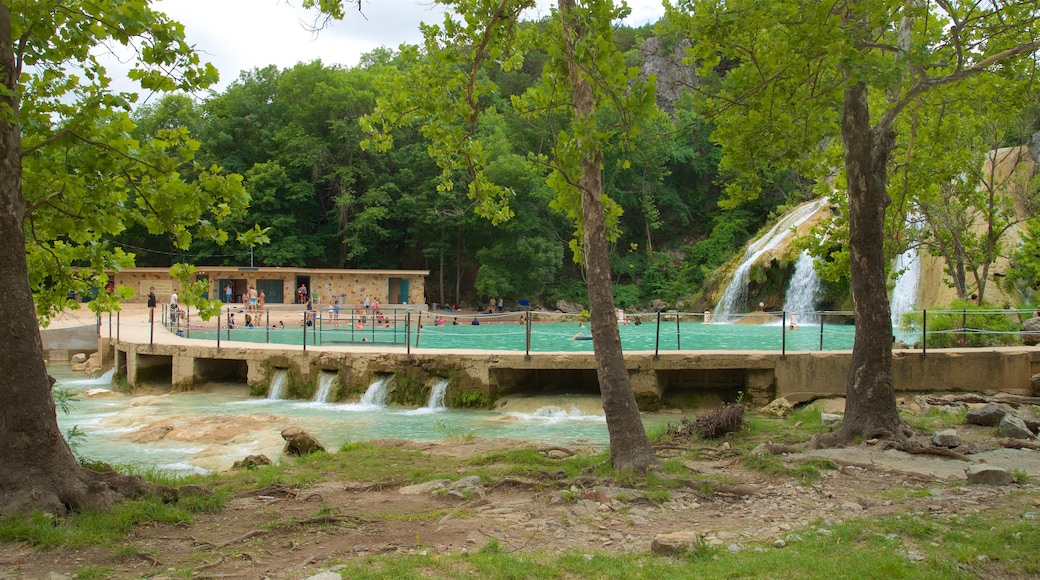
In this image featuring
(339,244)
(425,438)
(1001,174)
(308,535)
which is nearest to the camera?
(308,535)

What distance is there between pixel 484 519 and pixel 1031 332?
13.5m

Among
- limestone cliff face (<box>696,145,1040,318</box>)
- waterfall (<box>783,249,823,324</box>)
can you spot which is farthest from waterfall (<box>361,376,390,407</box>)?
waterfall (<box>783,249,823,324</box>)

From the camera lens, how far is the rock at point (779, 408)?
42.5 ft

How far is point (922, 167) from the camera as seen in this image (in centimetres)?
1403

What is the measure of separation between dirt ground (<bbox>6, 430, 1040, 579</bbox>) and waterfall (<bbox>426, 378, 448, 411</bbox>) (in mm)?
7263

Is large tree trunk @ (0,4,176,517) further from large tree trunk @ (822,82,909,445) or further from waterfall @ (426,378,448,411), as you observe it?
waterfall @ (426,378,448,411)

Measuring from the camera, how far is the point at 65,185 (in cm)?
→ 627

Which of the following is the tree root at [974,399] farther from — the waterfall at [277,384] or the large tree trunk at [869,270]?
the waterfall at [277,384]

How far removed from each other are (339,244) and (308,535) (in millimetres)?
45926

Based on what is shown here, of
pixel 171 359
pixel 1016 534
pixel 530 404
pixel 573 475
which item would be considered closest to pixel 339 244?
pixel 171 359

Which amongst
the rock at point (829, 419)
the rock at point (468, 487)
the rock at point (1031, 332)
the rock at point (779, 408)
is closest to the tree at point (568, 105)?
the rock at point (468, 487)

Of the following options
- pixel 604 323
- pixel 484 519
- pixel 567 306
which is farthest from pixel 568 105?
pixel 567 306

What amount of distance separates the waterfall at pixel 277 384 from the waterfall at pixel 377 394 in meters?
2.24

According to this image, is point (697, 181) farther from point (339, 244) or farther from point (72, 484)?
point (72, 484)
